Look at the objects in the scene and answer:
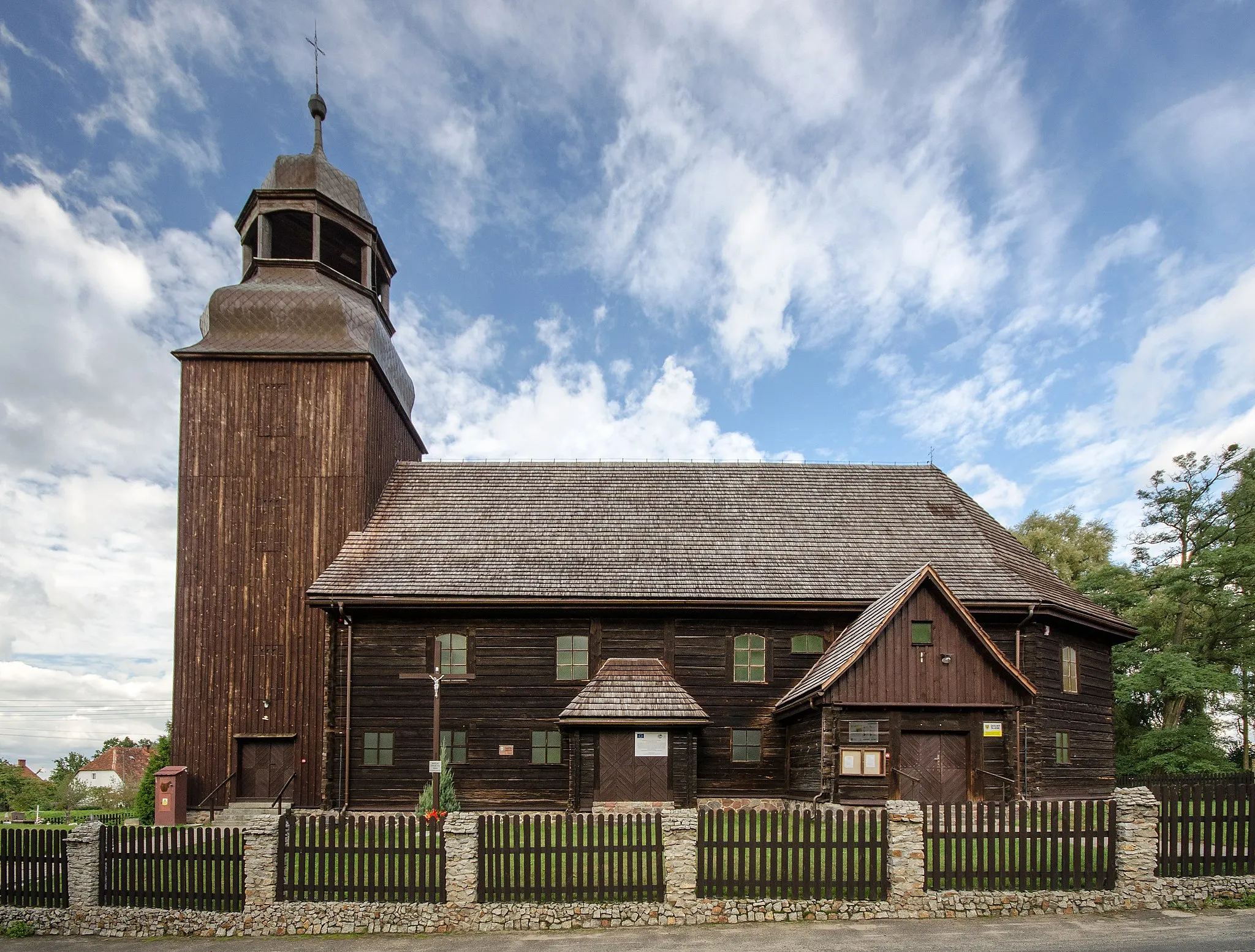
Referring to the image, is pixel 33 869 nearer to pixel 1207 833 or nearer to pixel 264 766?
pixel 264 766

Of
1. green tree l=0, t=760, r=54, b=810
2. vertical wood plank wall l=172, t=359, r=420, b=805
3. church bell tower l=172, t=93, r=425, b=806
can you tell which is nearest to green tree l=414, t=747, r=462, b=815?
church bell tower l=172, t=93, r=425, b=806

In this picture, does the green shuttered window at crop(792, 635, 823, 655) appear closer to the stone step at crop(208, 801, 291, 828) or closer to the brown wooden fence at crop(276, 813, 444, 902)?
the brown wooden fence at crop(276, 813, 444, 902)

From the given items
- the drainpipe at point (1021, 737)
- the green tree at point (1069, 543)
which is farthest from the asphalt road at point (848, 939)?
the green tree at point (1069, 543)

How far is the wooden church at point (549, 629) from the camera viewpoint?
1767 centimetres

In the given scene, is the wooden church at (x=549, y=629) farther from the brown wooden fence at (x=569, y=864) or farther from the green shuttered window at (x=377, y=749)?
the brown wooden fence at (x=569, y=864)

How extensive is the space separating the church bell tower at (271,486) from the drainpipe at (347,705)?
459 millimetres

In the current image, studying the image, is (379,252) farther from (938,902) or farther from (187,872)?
(938,902)

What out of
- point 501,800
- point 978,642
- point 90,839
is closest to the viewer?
point 90,839

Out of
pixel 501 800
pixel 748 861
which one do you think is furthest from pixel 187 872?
pixel 501 800

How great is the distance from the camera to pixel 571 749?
731 inches

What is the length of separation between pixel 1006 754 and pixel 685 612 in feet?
24.1

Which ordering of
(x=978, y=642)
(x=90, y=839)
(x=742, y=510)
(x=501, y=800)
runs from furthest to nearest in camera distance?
(x=742, y=510), (x=501, y=800), (x=978, y=642), (x=90, y=839)

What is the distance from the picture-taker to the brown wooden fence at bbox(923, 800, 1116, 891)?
37.4 feet

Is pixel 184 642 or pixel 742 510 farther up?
pixel 742 510
